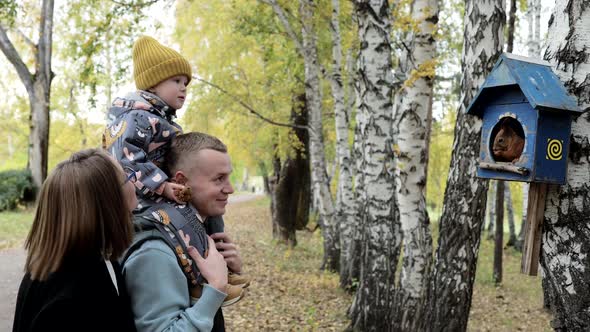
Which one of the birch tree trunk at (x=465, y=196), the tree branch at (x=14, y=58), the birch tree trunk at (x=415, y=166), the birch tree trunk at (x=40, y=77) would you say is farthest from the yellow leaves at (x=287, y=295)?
the tree branch at (x=14, y=58)

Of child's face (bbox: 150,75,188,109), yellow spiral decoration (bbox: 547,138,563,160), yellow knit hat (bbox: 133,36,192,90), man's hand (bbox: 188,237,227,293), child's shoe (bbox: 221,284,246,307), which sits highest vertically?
yellow knit hat (bbox: 133,36,192,90)

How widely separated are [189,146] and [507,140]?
70.1 inches

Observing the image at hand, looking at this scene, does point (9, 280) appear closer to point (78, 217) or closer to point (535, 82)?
point (78, 217)

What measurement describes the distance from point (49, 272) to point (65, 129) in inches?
1253

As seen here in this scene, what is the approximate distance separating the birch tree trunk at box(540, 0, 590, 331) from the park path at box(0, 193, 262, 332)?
6.19m

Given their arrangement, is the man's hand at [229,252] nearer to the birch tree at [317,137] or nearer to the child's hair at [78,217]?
the child's hair at [78,217]

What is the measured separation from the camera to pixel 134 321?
5.64 ft

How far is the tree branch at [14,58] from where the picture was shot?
1533 centimetres

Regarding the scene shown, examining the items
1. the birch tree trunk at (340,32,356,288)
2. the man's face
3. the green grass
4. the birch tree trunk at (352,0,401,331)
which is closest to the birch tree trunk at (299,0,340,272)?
the birch tree trunk at (340,32,356,288)

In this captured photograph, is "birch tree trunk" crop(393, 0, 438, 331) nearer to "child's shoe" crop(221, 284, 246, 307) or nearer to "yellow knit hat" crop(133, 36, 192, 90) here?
"yellow knit hat" crop(133, 36, 192, 90)

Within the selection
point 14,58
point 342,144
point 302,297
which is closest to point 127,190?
point 302,297

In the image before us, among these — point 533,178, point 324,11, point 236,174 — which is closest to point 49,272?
point 533,178

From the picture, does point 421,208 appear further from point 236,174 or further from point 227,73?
point 236,174

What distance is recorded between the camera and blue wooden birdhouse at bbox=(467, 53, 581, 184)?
2.46 meters
